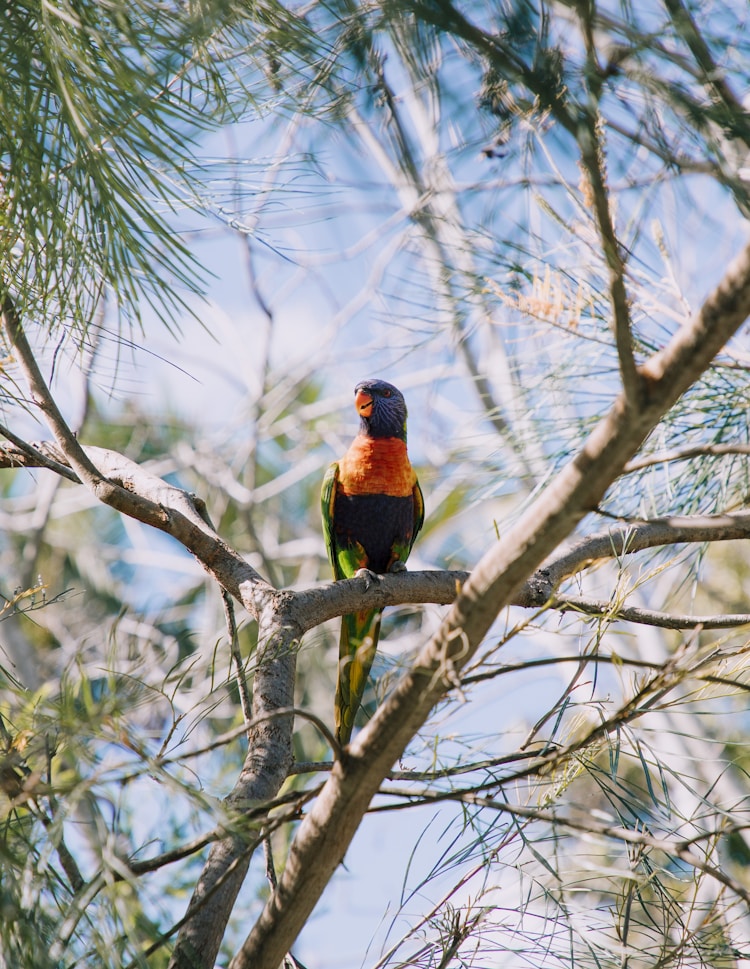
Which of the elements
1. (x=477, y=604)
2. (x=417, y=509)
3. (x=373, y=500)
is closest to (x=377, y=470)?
(x=373, y=500)

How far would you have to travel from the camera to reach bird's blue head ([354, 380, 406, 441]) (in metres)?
2.88

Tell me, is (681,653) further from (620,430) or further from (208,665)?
(208,665)

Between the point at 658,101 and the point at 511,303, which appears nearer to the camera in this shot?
the point at 658,101

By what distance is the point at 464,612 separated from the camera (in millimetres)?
875

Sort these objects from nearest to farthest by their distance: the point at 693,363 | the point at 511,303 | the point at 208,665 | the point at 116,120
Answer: the point at 693,363 < the point at 116,120 < the point at 208,665 < the point at 511,303

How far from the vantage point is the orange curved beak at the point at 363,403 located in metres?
2.92

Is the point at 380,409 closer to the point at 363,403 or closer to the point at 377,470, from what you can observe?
the point at 363,403

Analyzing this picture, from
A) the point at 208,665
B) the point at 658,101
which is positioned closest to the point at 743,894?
the point at 208,665

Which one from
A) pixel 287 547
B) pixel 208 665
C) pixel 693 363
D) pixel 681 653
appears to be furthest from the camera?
pixel 287 547

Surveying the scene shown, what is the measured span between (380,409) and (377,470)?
240 mm

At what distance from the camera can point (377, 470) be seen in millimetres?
2787

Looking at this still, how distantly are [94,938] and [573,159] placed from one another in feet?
3.17

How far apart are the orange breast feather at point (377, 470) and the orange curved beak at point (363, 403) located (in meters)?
0.10

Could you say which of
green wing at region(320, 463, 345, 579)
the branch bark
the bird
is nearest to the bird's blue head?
the bird
